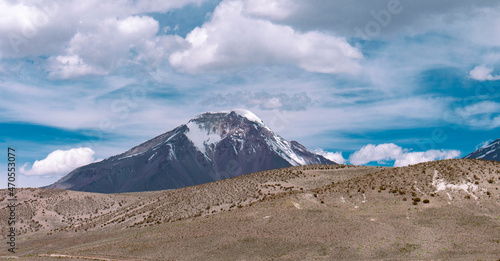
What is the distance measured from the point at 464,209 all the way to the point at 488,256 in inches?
642

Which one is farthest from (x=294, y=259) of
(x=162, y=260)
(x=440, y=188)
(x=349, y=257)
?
(x=440, y=188)

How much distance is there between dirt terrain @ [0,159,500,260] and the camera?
50781 mm

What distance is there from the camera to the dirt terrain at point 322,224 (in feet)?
167

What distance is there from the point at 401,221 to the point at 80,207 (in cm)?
8364

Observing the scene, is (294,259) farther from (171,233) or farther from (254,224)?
(171,233)

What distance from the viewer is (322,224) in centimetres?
5919

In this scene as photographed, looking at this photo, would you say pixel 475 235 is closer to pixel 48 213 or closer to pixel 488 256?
pixel 488 256

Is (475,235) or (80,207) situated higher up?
(80,207)

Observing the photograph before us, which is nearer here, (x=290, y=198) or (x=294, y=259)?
(x=294, y=259)

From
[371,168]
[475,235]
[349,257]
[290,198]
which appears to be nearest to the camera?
[349,257]

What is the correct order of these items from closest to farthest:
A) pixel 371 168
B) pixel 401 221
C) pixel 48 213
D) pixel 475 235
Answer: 1. pixel 475 235
2. pixel 401 221
3. pixel 371 168
4. pixel 48 213

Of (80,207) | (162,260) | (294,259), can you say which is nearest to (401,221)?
(294,259)

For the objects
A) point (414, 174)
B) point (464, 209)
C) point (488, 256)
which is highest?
point (414, 174)

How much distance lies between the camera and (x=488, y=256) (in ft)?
146
